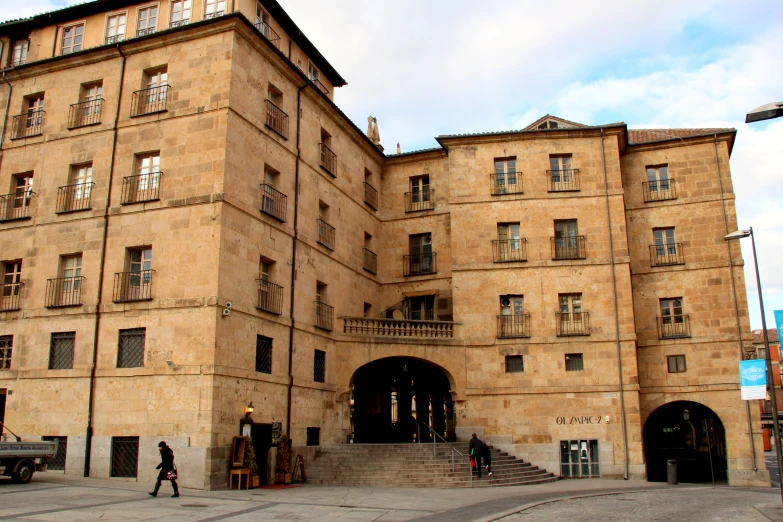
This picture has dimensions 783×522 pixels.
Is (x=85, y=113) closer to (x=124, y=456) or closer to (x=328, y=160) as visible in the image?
(x=328, y=160)

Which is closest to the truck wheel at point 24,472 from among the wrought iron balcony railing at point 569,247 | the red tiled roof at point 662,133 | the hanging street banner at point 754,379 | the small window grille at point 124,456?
the small window grille at point 124,456

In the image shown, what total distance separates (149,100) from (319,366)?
11.7 metres

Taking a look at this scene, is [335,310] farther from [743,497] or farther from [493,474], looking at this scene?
[743,497]

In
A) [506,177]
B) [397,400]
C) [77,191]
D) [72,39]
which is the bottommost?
[397,400]

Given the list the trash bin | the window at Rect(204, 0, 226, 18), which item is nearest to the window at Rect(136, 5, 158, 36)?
the window at Rect(204, 0, 226, 18)

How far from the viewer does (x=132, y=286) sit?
76.5 feet

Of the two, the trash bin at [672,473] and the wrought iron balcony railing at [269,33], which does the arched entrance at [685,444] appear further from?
the wrought iron balcony railing at [269,33]

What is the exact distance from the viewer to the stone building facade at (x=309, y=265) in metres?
22.8

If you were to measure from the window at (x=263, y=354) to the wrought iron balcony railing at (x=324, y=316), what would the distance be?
10.7 feet

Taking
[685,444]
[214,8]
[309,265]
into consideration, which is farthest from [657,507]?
[685,444]

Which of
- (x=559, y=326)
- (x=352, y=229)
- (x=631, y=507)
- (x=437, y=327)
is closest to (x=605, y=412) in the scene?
(x=559, y=326)

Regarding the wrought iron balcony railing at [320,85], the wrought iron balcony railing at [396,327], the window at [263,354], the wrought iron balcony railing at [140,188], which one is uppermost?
the wrought iron balcony railing at [320,85]

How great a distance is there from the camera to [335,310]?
95.2 ft

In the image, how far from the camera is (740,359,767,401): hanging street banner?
18656 millimetres
